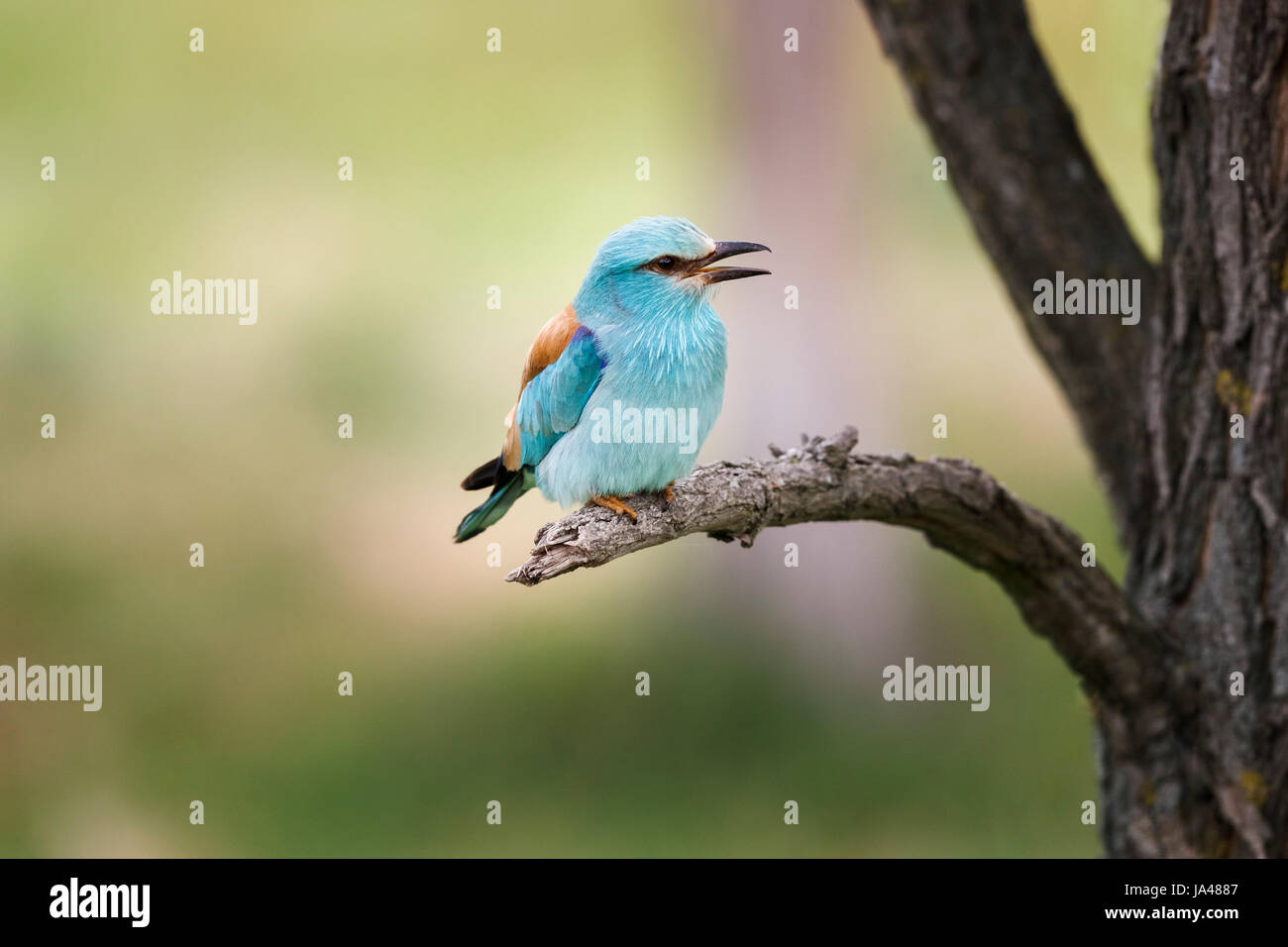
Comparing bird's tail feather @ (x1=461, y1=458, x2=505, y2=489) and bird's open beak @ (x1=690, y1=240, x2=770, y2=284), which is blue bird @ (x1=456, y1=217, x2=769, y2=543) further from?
bird's tail feather @ (x1=461, y1=458, x2=505, y2=489)

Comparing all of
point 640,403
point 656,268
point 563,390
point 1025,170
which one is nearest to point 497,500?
point 563,390

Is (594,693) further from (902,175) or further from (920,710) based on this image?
(902,175)

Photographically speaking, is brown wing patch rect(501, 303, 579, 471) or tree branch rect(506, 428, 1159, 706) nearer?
tree branch rect(506, 428, 1159, 706)

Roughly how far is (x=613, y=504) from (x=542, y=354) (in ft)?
1.68

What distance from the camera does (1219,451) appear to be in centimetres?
335

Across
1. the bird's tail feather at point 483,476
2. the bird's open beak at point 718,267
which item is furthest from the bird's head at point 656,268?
the bird's tail feather at point 483,476

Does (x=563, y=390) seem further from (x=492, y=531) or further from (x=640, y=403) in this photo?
(x=492, y=531)

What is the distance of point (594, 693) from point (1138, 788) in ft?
12.6

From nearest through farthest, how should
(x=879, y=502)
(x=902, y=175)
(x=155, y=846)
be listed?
(x=879, y=502) < (x=155, y=846) < (x=902, y=175)

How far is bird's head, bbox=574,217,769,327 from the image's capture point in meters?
3.17

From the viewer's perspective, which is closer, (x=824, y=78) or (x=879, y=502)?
(x=879, y=502)

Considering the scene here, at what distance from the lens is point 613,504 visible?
3070 mm

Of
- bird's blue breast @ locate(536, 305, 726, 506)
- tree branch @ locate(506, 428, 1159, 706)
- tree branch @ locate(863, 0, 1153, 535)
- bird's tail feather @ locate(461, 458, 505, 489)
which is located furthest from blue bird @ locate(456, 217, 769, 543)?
tree branch @ locate(863, 0, 1153, 535)

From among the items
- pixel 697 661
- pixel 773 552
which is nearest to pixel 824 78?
pixel 773 552
